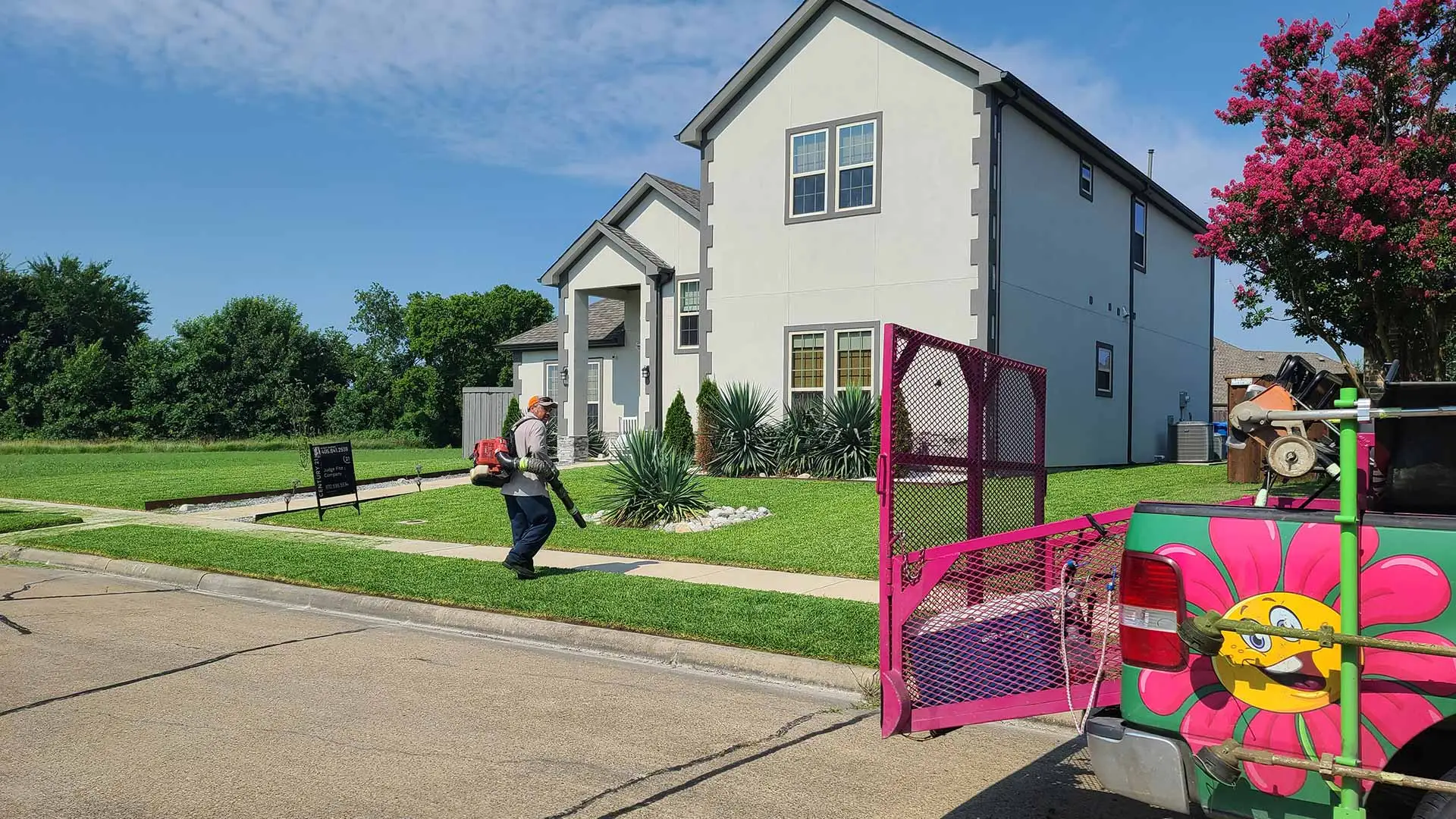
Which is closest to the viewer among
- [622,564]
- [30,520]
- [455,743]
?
[455,743]

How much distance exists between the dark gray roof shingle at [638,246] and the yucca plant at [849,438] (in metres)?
7.59

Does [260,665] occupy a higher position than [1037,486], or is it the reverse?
[1037,486]

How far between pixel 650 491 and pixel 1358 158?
10947mm

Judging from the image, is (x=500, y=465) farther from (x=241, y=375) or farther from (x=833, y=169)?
(x=241, y=375)

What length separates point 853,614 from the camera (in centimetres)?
842

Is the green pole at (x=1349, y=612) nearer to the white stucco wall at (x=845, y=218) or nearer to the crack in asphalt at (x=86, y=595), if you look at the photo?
the crack in asphalt at (x=86, y=595)

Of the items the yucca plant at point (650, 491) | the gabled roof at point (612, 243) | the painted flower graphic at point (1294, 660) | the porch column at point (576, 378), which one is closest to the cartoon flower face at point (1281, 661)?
the painted flower graphic at point (1294, 660)

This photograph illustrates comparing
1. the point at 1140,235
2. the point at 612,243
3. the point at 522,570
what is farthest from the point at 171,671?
the point at 1140,235

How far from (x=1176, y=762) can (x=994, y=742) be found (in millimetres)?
2572

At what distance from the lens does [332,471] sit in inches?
645

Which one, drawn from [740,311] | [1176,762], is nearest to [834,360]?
[740,311]

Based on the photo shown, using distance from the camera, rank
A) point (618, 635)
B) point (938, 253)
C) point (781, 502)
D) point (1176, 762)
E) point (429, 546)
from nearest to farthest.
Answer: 1. point (1176, 762)
2. point (618, 635)
3. point (429, 546)
4. point (781, 502)
5. point (938, 253)

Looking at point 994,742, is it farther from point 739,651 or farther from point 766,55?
point 766,55

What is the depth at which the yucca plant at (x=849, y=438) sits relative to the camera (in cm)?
1802
